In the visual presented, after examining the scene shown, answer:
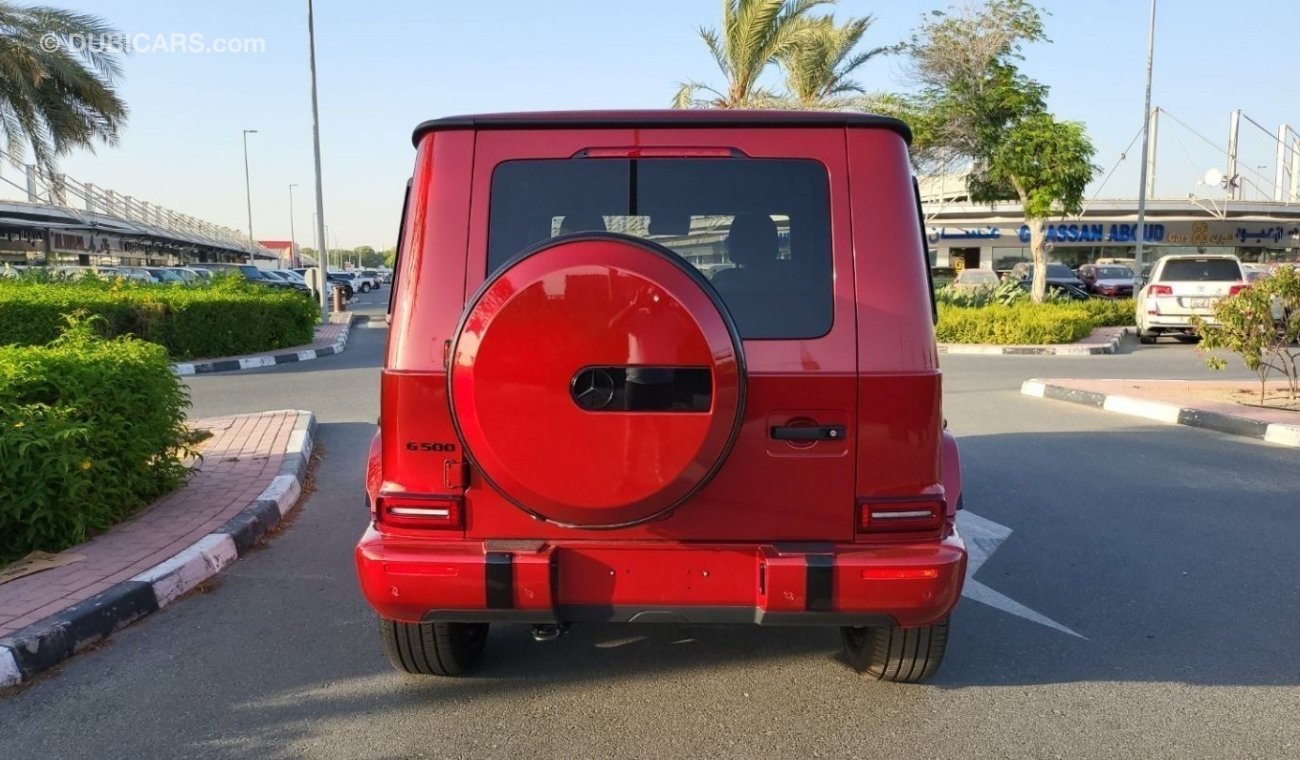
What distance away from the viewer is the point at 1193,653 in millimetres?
3791

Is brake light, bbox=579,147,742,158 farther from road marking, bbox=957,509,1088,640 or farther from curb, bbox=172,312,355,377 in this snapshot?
curb, bbox=172,312,355,377

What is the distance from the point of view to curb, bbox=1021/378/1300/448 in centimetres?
844

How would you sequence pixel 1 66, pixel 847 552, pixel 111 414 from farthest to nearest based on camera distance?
pixel 1 66
pixel 111 414
pixel 847 552

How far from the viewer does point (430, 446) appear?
288 cm

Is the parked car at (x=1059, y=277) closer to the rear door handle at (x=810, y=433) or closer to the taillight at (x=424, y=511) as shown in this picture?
the rear door handle at (x=810, y=433)

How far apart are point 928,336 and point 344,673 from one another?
2.48 meters

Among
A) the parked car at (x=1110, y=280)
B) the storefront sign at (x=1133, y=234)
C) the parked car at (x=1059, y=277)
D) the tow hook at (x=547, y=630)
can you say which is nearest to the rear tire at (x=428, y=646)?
the tow hook at (x=547, y=630)

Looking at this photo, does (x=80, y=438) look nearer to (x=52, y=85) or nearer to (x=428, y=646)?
(x=428, y=646)

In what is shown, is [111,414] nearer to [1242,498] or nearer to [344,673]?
[344,673]

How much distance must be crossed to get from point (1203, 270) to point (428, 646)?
17788 mm

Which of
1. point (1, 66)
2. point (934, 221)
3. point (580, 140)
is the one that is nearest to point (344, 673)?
point (580, 140)

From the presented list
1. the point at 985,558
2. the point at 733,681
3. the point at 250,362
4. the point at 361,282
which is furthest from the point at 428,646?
the point at 361,282

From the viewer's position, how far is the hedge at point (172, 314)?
1254cm

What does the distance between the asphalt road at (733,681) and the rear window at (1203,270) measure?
43.7 feet
